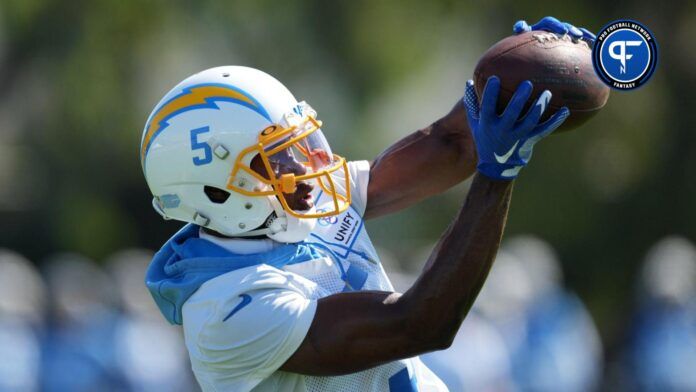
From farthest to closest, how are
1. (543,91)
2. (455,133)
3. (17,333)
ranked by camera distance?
(17,333) → (455,133) → (543,91)

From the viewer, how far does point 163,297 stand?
425 cm

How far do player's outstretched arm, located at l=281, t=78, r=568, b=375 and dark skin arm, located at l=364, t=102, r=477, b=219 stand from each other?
780 mm

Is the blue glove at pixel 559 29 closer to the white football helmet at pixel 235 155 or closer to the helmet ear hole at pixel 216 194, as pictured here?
the white football helmet at pixel 235 155

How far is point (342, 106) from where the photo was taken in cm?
1600

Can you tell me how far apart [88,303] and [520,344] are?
3900 millimetres

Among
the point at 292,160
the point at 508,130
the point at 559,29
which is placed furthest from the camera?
the point at 292,160

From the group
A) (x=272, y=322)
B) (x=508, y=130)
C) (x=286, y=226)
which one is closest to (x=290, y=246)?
(x=286, y=226)

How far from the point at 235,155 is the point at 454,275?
0.84m

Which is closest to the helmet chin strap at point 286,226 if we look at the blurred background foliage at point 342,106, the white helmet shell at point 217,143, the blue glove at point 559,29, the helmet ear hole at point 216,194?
the white helmet shell at point 217,143

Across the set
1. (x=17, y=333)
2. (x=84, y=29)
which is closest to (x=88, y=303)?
(x=17, y=333)

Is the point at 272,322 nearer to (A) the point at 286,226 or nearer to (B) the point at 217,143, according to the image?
(A) the point at 286,226

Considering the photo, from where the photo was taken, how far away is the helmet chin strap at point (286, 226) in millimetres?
4297

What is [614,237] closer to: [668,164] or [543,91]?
[668,164]

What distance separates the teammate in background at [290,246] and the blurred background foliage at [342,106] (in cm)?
1092
